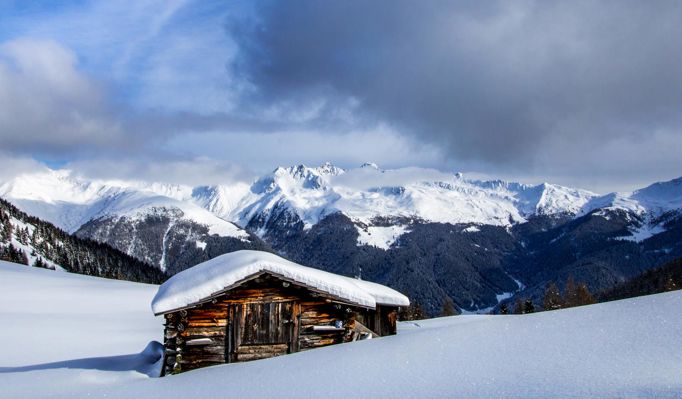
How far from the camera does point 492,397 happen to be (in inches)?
365

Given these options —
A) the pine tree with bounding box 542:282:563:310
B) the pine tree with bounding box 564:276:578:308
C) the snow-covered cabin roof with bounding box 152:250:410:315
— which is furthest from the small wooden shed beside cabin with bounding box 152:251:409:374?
the pine tree with bounding box 564:276:578:308

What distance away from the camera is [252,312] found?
2011cm

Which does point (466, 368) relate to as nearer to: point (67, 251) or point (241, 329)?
point (241, 329)

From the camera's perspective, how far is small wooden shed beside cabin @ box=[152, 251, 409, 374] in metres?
19.1

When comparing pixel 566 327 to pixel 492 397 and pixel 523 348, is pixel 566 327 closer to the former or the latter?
pixel 523 348

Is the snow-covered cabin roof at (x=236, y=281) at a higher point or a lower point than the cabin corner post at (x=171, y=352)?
higher

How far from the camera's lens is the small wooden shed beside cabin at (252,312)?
19.1 m

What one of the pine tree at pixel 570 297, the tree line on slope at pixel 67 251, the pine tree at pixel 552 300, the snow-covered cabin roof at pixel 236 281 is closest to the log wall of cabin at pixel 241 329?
the snow-covered cabin roof at pixel 236 281

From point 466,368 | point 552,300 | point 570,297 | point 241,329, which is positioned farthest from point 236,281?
point 570,297

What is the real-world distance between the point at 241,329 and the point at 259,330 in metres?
0.68

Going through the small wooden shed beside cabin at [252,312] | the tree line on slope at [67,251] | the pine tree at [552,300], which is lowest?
the pine tree at [552,300]

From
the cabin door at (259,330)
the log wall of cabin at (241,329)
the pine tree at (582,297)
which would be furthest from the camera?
the pine tree at (582,297)

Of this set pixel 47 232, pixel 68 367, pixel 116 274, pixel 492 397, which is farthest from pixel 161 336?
pixel 47 232

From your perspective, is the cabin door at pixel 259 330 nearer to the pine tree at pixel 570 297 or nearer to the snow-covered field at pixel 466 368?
the snow-covered field at pixel 466 368
